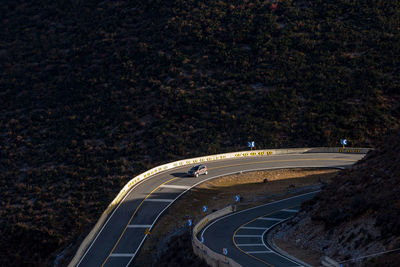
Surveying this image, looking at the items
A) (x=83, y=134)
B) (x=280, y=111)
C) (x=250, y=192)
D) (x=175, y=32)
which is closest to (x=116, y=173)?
(x=83, y=134)

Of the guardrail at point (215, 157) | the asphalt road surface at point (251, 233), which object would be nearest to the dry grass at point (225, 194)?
the asphalt road surface at point (251, 233)

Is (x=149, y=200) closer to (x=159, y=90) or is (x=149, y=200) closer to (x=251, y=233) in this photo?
(x=251, y=233)

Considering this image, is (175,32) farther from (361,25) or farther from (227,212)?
(227,212)

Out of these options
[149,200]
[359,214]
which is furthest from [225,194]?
[359,214]

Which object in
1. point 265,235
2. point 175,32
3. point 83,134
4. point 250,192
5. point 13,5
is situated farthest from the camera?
point 13,5

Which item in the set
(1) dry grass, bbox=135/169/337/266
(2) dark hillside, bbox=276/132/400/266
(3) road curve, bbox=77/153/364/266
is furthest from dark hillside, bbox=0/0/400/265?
(2) dark hillside, bbox=276/132/400/266

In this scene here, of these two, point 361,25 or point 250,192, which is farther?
point 361,25

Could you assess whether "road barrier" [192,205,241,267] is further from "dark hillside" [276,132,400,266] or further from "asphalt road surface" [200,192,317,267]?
"dark hillside" [276,132,400,266]
